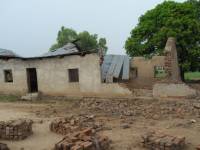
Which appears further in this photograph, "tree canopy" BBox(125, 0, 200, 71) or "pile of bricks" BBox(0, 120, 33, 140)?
"tree canopy" BBox(125, 0, 200, 71)

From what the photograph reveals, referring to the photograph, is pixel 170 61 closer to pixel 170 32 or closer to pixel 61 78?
pixel 170 32

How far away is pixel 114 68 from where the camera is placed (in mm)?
19141

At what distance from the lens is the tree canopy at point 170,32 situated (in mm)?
22484

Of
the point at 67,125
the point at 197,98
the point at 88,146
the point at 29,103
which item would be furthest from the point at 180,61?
the point at 88,146

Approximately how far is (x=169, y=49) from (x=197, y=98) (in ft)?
11.9

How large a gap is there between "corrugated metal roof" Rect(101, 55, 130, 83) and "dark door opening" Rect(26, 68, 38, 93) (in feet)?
14.5

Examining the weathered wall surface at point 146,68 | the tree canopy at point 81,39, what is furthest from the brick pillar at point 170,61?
the tree canopy at point 81,39

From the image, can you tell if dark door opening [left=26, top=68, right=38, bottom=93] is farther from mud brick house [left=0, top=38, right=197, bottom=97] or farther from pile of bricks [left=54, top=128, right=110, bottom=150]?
pile of bricks [left=54, top=128, right=110, bottom=150]

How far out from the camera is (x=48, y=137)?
10.5 m

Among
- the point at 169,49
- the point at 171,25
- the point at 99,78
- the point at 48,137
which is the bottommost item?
the point at 48,137

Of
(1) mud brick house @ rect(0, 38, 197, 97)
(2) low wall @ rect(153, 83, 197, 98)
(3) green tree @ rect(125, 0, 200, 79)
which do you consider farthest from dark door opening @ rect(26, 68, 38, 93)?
(2) low wall @ rect(153, 83, 197, 98)

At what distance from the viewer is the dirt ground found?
9.70 metres

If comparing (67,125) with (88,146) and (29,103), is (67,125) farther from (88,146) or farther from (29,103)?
(29,103)

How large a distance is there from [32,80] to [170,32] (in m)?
9.32
